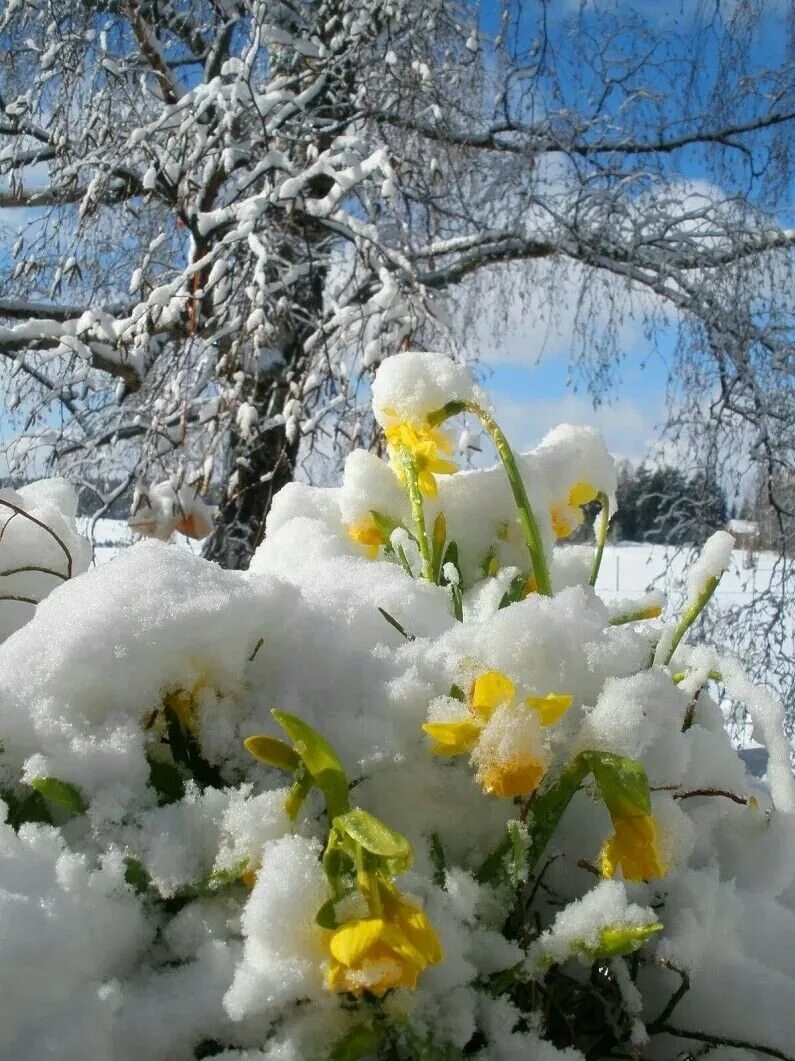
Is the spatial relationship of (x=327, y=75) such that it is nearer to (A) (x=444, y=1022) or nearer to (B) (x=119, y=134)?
(B) (x=119, y=134)

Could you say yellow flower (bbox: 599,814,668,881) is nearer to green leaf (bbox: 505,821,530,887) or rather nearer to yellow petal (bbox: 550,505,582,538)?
green leaf (bbox: 505,821,530,887)

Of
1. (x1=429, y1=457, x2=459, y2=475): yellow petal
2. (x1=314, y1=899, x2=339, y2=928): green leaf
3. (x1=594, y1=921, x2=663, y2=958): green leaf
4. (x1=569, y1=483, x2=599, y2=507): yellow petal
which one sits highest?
(x1=429, y1=457, x2=459, y2=475): yellow petal

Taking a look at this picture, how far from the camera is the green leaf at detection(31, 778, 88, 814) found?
30 centimetres

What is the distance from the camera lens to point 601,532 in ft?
1.86

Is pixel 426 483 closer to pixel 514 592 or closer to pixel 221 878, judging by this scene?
pixel 514 592

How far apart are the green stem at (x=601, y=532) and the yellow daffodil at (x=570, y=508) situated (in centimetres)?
2

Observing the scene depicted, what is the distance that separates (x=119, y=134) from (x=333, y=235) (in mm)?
618

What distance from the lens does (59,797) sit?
0.31 meters

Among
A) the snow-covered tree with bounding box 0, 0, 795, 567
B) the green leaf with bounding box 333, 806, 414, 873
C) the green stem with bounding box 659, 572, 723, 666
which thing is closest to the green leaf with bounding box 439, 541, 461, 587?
the green stem with bounding box 659, 572, 723, 666

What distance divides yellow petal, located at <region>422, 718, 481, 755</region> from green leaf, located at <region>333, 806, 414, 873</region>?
50 mm

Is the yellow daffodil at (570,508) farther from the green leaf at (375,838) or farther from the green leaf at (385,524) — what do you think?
the green leaf at (375,838)

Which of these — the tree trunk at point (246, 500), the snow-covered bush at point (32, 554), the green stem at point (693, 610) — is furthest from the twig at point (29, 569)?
the tree trunk at point (246, 500)

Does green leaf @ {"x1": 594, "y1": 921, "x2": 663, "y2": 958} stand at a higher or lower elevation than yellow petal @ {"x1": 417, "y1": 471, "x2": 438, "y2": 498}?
lower

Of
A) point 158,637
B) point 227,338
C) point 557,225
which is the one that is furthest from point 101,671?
point 557,225
